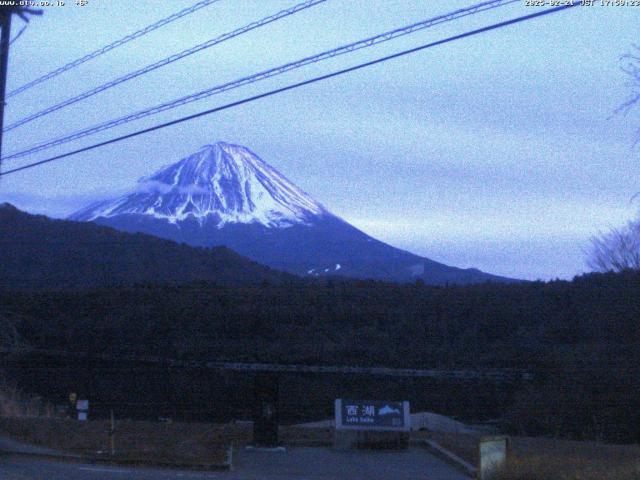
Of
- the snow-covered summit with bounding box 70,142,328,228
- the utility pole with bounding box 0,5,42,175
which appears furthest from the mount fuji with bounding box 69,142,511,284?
the utility pole with bounding box 0,5,42,175

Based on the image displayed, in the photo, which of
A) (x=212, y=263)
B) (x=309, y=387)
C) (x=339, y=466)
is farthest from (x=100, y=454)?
(x=212, y=263)

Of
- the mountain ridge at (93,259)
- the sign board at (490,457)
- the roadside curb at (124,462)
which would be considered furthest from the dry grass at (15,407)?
the mountain ridge at (93,259)

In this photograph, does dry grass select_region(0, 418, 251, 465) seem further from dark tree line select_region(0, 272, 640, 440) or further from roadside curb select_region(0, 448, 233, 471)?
dark tree line select_region(0, 272, 640, 440)

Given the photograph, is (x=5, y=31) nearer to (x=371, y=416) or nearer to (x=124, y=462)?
(x=124, y=462)

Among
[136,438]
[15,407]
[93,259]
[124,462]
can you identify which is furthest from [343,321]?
[124,462]

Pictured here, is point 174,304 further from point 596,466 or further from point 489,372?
point 596,466

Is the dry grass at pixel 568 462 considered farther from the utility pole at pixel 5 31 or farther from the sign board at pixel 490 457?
the utility pole at pixel 5 31
